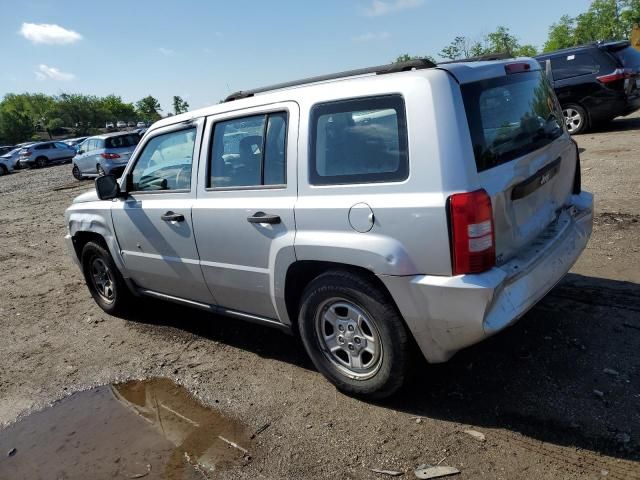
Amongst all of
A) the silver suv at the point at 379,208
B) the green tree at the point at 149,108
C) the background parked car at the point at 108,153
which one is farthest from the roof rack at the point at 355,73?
the green tree at the point at 149,108

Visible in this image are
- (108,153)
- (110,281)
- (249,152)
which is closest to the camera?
(249,152)

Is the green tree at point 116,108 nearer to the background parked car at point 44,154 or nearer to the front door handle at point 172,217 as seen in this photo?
the background parked car at point 44,154

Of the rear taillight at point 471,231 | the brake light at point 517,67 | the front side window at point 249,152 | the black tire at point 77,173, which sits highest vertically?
the brake light at point 517,67

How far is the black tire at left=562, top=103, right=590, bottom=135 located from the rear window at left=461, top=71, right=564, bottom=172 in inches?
358

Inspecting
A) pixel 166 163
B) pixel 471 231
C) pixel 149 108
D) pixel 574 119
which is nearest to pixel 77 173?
pixel 574 119

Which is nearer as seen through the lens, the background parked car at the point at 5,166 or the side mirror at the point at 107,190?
the side mirror at the point at 107,190

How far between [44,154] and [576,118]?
31.8m

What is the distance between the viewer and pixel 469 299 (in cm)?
270

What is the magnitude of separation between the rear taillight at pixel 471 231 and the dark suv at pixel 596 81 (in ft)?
31.8

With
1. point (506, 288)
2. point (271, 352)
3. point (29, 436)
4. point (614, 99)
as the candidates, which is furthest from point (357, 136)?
point (614, 99)

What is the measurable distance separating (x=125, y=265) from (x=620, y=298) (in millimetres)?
4281

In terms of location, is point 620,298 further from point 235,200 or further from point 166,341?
point 166,341

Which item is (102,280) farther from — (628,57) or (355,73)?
(628,57)

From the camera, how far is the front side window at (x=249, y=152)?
11.4ft
